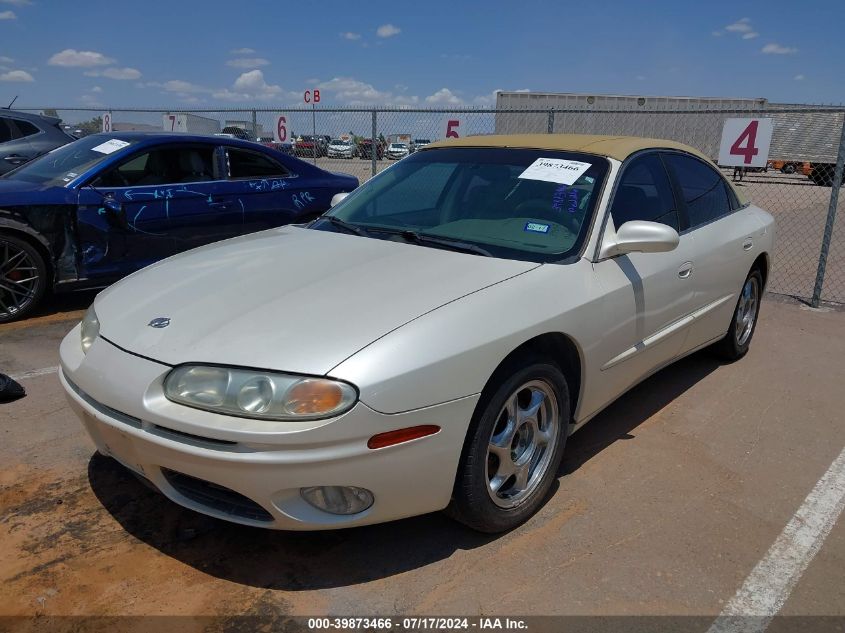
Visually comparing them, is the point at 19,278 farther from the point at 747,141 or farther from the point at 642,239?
the point at 747,141

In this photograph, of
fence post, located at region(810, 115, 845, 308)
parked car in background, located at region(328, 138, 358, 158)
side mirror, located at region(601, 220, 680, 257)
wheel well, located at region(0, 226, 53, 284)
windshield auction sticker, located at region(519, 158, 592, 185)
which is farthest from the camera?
parked car in background, located at region(328, 138, 358, 158)

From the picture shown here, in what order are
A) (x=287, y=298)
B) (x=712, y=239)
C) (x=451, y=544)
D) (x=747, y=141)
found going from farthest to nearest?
(x=747, y=141) < (x=712, y=239) < (x=451, y=544) < (x=287, y=298)

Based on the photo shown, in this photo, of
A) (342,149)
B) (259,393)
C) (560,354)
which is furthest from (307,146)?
(259,393)

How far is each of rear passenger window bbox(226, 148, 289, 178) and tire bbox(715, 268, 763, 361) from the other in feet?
14.0

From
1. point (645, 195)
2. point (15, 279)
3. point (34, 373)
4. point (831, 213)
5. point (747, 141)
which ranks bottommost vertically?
point (34, 373)

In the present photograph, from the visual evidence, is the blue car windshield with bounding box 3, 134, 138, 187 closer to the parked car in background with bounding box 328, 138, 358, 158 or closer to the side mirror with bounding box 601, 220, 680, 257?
the side mirror with bounding box 601, 220, 680, 257

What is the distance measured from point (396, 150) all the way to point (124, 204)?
10.3 meters

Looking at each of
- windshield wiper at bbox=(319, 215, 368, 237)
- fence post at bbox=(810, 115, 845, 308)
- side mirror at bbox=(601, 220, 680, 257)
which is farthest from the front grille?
fence post at bbox=(810, 115, 845, 308)

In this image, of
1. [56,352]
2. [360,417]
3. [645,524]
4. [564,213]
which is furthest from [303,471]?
[56,352]

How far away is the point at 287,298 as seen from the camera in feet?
8.31

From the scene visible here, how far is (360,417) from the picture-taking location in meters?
2.09

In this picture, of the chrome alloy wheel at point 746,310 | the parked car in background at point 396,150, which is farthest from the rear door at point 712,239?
the parked car in background at point 396,150

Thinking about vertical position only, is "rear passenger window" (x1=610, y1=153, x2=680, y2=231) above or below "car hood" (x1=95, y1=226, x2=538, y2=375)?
above

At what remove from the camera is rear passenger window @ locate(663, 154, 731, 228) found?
3.94 meters
